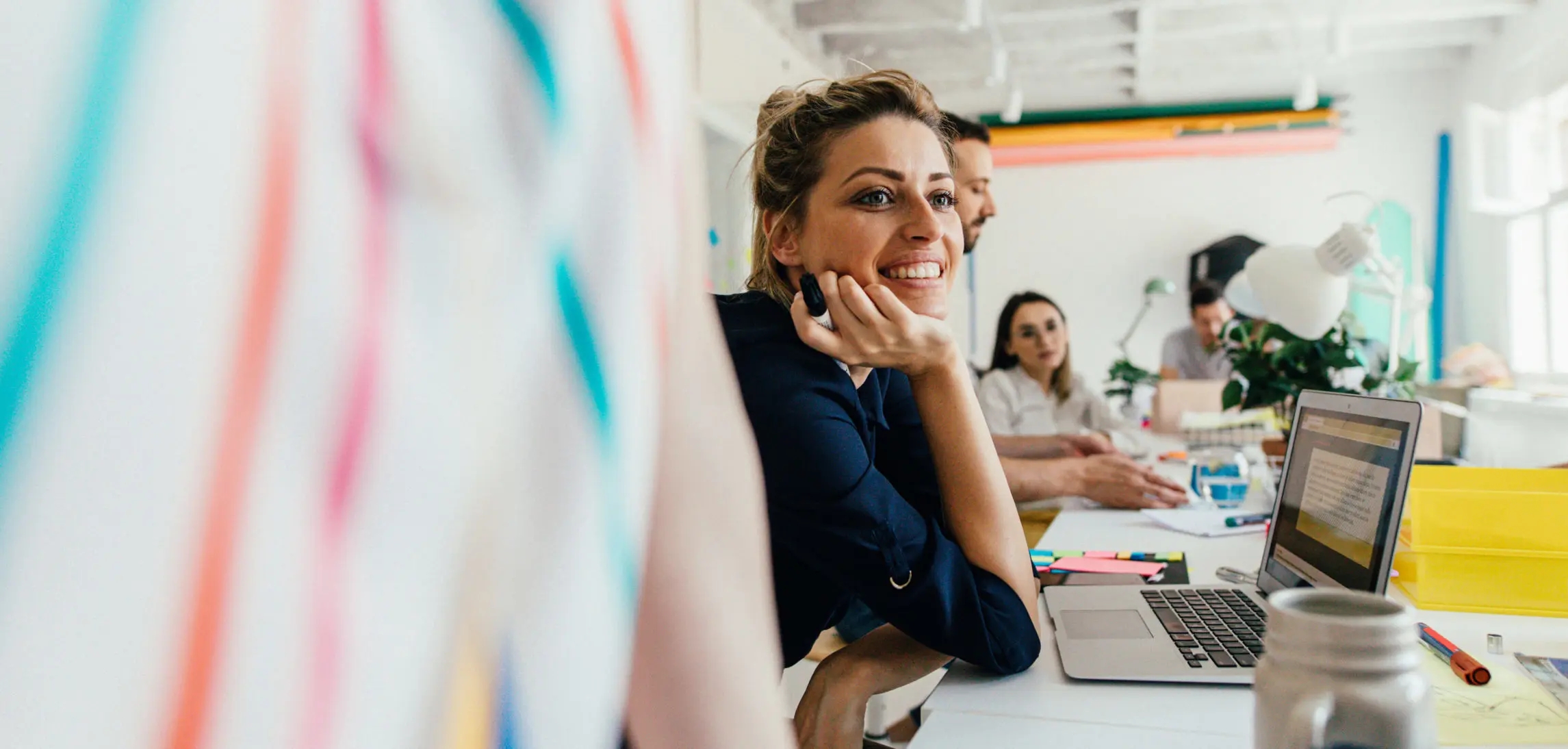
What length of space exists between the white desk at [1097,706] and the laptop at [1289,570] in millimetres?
26

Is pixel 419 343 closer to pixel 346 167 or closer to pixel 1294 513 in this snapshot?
pixel 346 167

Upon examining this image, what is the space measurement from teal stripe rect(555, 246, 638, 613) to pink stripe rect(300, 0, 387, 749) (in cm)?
5

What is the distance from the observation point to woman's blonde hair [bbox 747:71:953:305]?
1.41m

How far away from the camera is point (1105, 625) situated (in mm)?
1239

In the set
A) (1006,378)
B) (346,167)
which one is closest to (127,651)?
(346,167)

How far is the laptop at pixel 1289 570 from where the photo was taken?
1.09 metres

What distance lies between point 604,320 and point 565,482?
5 centimetres

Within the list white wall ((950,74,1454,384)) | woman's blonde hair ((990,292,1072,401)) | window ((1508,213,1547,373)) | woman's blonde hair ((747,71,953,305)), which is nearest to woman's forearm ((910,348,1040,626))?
woman's blonde hair ((747,71,953,305))

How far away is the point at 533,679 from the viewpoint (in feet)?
0.98

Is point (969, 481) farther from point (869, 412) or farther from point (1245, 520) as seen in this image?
point (1245, 520)

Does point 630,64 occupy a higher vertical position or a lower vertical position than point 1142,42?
lower

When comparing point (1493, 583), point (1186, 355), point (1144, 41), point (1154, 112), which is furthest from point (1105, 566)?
point (1154, 112)

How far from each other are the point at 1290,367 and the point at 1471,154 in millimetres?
5031

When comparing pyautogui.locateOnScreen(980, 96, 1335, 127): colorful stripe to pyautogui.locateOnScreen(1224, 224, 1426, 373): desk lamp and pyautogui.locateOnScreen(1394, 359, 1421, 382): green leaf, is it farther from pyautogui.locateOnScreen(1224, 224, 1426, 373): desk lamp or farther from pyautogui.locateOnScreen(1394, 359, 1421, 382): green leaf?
pyautogui.locateOnScreen(1224, 224, 1426, 373): desk lamp
